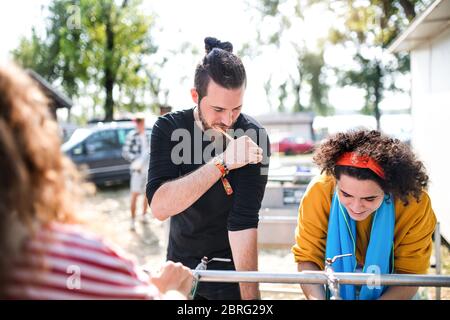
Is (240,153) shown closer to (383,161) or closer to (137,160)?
(383,161)

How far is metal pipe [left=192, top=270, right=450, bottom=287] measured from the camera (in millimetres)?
1457

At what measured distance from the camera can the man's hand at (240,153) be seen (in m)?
1.76

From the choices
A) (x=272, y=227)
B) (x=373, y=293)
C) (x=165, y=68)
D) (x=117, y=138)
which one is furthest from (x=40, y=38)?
(x=373, y=293)

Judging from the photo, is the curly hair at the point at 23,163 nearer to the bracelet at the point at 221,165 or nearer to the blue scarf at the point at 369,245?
the bracelet at the point at 221,165

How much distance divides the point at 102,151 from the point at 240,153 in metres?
10.4

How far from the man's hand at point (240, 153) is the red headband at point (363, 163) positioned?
16.7 inches

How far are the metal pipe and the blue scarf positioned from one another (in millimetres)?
306

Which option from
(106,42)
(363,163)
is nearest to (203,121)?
(363,163)

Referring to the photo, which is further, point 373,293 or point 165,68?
point 165,68

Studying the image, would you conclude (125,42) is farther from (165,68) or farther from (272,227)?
(272,227)

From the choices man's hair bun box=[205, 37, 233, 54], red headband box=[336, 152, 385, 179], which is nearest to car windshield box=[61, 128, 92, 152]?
man's hair bun box=[205, 37, 233, 54]

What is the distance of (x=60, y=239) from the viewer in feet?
2.83

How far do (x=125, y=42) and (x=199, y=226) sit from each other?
20.6m

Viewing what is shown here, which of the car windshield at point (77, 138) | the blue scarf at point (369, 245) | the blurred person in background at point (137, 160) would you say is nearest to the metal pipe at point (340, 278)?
the blue scarf at point (369, 245)
